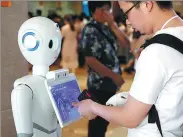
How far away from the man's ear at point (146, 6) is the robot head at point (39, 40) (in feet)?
1.96

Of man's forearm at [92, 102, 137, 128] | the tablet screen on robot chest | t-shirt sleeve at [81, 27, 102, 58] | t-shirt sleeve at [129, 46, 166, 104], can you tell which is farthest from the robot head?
t-shirt sleeve at [81, 27, 102, 58]

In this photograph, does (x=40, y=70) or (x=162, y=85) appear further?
(x=40, y=70)

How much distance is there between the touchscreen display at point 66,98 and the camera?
1697 millimetres

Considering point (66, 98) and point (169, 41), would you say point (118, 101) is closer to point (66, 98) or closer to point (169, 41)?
point (66, 98)

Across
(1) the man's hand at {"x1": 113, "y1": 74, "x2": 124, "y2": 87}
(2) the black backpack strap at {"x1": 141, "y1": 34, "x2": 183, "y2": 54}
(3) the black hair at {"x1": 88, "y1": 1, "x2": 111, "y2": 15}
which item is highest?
(3) the black hair at {"x1": 88, "y1": 1, "x2": 111, "y2": 15}

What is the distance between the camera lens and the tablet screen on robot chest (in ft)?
5.50

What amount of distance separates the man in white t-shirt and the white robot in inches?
14.0

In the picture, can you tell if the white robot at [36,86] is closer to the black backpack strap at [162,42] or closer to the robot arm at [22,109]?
the robot arm at [22,109]

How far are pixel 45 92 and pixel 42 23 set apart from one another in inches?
13.4

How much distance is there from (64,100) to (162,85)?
58cm

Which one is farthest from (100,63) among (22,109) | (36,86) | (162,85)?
(162,85)

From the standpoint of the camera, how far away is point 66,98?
5.75 ft

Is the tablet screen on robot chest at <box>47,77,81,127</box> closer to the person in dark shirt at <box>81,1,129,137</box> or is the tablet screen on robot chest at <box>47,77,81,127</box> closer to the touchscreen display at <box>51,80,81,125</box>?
the touchscreen display at <box>51,80,81,125</box>

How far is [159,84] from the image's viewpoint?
4.26ft
